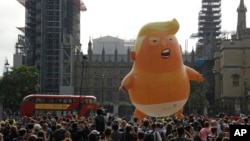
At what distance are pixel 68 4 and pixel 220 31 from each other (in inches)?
1504

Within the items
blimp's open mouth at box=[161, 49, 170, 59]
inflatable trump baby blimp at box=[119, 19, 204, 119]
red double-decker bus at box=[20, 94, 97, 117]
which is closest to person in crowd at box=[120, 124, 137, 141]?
inflatable trump baby blimp at box=[119, 19, 204, 119]

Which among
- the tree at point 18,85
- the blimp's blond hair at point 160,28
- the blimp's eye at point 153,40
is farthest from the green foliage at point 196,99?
the blimp's eye at point 153,40

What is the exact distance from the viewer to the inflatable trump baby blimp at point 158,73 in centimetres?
Answer: 2536

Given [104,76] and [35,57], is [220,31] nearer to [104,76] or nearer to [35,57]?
[104,76]

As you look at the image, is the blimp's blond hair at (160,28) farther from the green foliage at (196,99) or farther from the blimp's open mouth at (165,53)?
the green foliage at (196,99)

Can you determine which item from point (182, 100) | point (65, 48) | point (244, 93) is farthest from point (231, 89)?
point (182, 100)

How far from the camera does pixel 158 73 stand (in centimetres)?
2544

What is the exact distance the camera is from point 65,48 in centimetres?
10175

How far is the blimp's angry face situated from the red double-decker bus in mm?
26812

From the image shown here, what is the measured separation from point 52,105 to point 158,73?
28.8 metres

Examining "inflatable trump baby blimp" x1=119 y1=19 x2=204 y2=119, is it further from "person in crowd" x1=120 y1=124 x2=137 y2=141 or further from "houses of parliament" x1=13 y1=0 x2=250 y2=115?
"houses of parliament" x1=13 y1=0 x2=250 y2=115

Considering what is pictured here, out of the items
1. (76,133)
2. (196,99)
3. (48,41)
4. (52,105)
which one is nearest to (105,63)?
(48,41)

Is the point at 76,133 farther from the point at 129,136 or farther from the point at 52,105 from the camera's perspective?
the point at 52,105

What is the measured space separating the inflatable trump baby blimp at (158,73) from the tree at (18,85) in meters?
52.7
